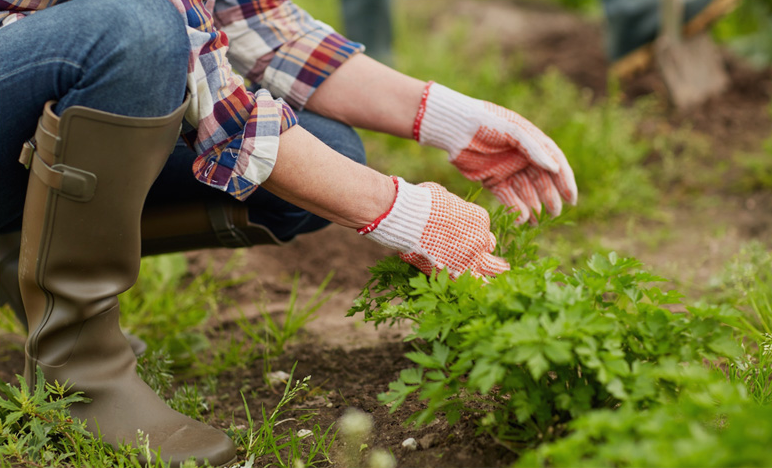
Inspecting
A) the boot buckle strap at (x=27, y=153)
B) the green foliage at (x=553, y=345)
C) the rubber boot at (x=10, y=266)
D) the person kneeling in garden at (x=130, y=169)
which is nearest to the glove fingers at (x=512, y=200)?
the person kneeling in garden at (x=130, y=169)

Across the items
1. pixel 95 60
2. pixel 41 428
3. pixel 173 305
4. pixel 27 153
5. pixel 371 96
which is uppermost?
pixel 95 60

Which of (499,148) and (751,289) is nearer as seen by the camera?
(499,148)

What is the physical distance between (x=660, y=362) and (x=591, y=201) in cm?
191

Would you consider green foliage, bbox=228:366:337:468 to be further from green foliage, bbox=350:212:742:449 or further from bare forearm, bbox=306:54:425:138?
bare forearm, bbox=306:54:425:138

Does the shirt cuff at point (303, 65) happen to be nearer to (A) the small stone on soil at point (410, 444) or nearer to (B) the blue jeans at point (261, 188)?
(B) the blue jeans at point (261, 188)

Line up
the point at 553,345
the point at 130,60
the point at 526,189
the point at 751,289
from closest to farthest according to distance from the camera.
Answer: the point at 553,345 < the point at 130,60 < the point at 526,189 < the point at 751,289

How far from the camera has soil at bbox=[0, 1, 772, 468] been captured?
4.87 ft

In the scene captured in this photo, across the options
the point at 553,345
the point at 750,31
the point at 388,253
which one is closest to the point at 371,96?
the point at 553,345

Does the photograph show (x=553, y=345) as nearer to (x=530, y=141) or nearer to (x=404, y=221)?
(x=404, y=221)

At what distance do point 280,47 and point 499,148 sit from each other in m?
0.57

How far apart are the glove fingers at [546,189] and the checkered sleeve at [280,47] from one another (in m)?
0.52

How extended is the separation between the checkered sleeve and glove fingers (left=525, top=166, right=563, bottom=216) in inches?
20.3

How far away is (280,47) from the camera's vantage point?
5.82ft

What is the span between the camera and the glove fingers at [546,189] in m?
1.71
